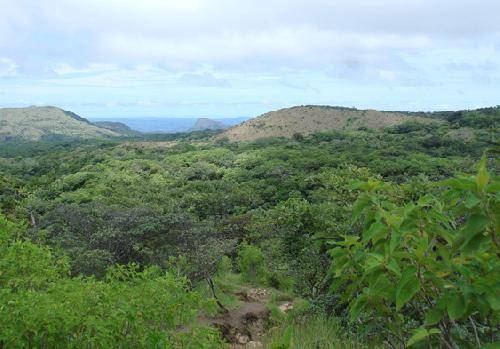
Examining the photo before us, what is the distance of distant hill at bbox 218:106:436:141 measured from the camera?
102 metres

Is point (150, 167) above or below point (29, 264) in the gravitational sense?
below

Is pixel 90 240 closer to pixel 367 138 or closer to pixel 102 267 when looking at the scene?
pixel 102 267

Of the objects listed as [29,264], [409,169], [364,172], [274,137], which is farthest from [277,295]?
[274,137]

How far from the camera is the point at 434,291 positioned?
228 cm

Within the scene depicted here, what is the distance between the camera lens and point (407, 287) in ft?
6.57

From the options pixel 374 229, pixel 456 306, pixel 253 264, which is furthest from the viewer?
pixel 253 264

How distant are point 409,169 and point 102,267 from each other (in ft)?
134

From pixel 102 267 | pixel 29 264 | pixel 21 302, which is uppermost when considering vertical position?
pixel 21 302

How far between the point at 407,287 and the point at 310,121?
344ft

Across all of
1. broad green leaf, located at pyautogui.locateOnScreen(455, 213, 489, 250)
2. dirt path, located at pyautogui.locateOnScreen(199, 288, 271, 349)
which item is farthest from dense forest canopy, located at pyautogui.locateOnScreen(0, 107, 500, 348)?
dirt path, located at pyautogui.locateOnScreen(199, 288, 271, 349)

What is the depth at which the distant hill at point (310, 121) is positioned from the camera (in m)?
102

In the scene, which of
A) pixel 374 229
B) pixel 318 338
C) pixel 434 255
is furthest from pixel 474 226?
pixel 318 338

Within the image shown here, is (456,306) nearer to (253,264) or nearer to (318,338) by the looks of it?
(318,338)

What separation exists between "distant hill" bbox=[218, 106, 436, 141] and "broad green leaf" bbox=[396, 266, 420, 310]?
97.4 meters
